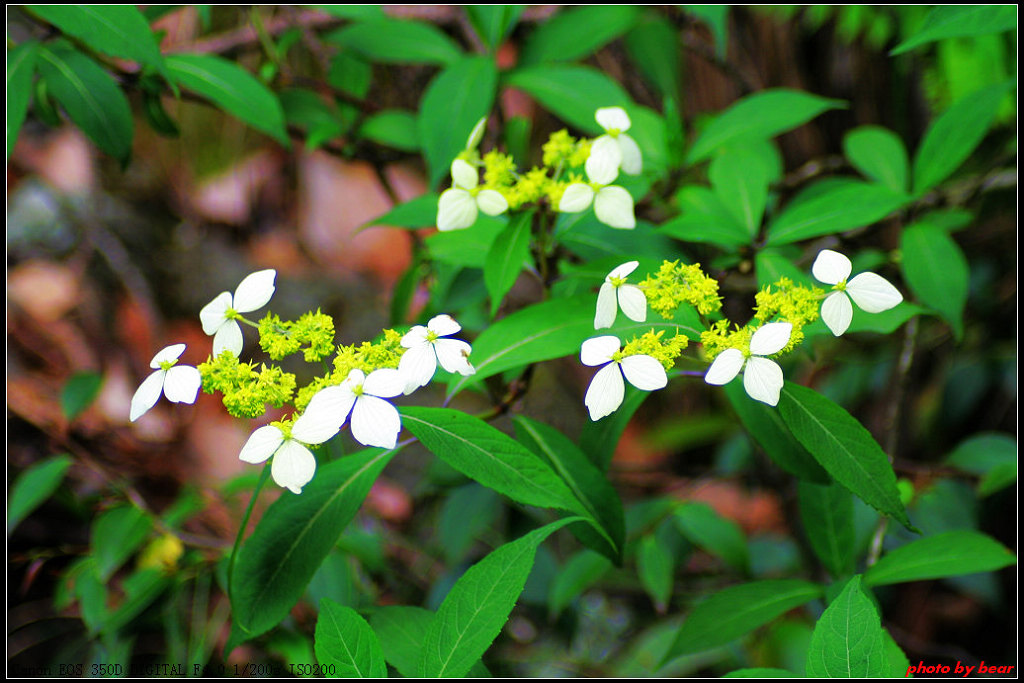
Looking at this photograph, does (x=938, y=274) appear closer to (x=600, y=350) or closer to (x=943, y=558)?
(x=943, y=558)

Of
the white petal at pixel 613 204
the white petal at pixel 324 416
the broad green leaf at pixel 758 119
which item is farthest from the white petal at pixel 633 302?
the broad green leaf at pixel 758 119

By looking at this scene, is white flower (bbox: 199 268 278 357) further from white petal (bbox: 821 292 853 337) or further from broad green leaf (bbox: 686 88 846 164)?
broad green leaf (bbox: 686 88 846 164)

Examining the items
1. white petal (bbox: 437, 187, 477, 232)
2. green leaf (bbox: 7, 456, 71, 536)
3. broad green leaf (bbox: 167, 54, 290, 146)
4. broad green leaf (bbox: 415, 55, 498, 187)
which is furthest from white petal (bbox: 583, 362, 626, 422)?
green leaf (bbox: 7, 456, 71, 536)

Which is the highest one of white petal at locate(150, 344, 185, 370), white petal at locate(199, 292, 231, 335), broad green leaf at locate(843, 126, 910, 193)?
Answer: white petal at locate(199, 292, 231, 335)

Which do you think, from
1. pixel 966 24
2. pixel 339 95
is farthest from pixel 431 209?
pixel 966 24

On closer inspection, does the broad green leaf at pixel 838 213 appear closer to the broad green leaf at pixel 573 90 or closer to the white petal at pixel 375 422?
the broad green leaf at pixel 573 90

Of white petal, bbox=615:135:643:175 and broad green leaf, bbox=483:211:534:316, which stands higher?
white petal, bbox=615:135:643:175

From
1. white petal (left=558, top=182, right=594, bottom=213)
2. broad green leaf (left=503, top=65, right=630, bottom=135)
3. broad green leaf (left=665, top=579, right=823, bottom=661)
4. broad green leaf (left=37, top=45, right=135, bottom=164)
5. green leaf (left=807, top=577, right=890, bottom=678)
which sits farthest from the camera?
broad green leaf (left=503, top=65, right=630, bottom=135)
